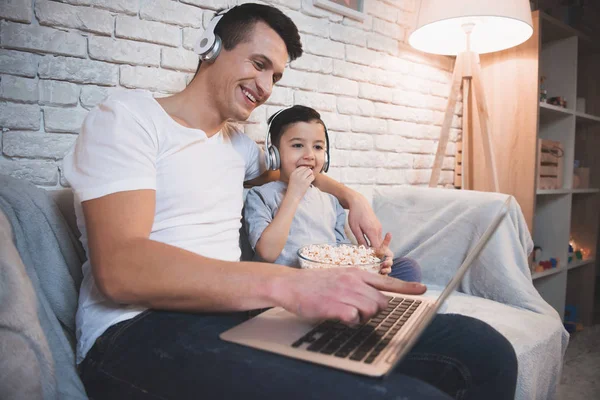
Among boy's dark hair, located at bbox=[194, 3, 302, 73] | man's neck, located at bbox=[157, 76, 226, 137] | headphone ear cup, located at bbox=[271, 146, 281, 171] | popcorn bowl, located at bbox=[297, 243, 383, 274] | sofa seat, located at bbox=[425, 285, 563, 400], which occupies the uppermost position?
boy's dark hair, located at bbox=[194, 3, 302, 73]

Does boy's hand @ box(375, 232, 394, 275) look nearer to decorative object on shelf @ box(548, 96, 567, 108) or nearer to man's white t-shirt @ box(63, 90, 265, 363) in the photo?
man's white t-shirt @ box(63, 90, 265, 363)

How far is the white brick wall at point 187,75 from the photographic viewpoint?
1199 millimetres

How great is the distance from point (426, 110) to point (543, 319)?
1.40 m

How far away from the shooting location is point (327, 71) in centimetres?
195

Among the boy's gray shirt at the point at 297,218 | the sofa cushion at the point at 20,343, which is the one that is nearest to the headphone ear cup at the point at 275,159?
the boy's gray shirt at the point at 297,218

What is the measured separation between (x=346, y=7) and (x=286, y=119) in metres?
0.82

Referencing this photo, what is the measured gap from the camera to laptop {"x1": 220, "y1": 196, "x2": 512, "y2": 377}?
59 centimetres

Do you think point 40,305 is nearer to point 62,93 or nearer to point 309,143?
point 62,93

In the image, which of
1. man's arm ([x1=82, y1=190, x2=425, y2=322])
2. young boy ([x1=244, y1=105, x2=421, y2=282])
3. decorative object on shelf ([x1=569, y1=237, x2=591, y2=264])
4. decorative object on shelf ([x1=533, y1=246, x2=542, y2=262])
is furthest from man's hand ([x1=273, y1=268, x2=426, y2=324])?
decorative object on shelf ([x1=569, y1=237, x2=591, y2=264])

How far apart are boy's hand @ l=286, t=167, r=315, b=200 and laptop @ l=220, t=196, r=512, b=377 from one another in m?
0.58

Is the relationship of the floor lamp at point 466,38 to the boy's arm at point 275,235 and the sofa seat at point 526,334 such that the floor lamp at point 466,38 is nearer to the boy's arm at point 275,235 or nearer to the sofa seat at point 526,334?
the sofa seat at point 526,334

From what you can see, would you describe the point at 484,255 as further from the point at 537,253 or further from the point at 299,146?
the point at 537,253

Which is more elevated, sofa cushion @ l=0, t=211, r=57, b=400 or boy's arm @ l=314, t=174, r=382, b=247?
boy's arm @ l=314, t=174, r=382, b=247

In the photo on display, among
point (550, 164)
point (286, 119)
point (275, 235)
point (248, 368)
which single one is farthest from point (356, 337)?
point (550, 164)
